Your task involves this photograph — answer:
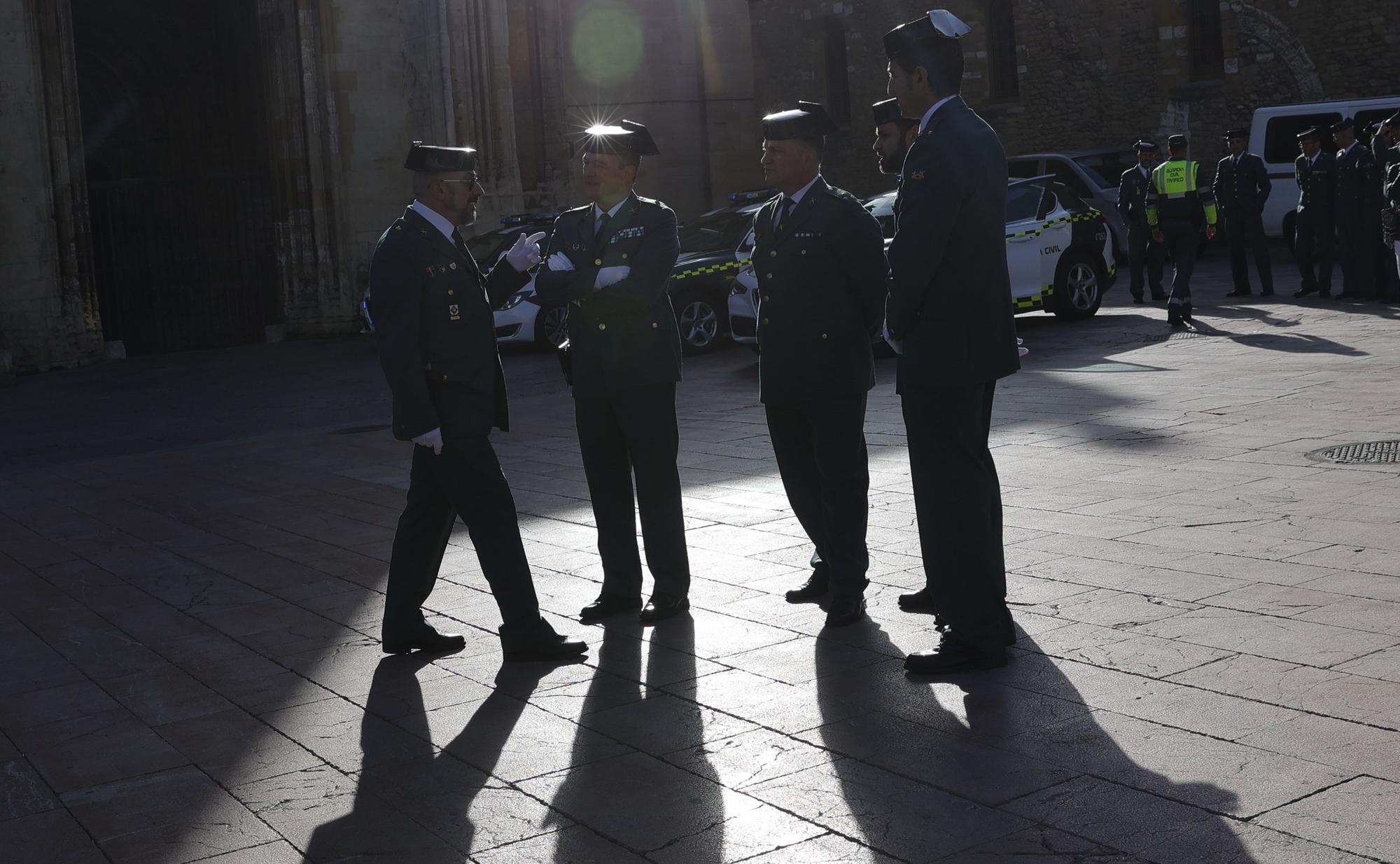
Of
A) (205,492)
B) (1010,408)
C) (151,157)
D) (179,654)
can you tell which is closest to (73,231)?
(151,157)

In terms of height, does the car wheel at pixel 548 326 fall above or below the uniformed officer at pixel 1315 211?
below

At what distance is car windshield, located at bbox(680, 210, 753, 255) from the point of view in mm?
17688

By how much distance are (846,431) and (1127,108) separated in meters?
28.2

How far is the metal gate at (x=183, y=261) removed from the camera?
2302 centimetres

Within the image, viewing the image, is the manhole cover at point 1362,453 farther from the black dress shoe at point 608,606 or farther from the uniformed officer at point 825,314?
the black dress shoe at point 608,606

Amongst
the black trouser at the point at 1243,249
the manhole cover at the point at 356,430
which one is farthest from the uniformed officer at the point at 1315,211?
the manhole cover at the point at 356,430

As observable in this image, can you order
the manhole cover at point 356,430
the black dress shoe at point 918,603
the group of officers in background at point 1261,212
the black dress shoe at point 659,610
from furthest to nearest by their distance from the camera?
1. the group of officers in background at point 1261,212
2. the manhole cover at point 356,430
3. the black dress shoe at point 659,610
4. the black dress shoe at point 918,603

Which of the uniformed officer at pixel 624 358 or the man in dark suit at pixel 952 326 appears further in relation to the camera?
the uniformed officer at pixel 624 358

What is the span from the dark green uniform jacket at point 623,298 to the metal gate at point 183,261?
1812cm

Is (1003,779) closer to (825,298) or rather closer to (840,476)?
(840,476)

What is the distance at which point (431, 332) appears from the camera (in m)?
5.71

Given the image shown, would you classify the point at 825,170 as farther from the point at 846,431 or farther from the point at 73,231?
the point at 846,431

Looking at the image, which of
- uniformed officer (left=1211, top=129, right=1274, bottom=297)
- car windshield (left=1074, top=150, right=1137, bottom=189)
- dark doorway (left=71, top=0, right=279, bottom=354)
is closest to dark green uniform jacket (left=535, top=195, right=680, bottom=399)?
uniformed officer (left=1211, top=129, right=1274, bottom=297)

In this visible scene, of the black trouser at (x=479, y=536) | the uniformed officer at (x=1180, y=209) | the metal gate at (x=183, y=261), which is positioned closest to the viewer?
the black trouser at (x=479, y=536)
